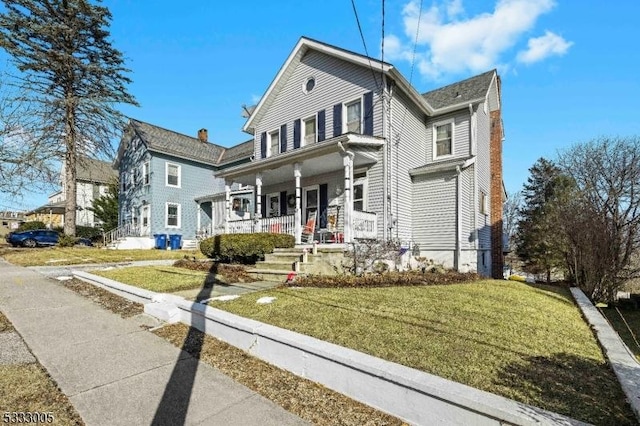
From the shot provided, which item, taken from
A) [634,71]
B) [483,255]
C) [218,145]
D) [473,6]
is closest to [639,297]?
[483,255]

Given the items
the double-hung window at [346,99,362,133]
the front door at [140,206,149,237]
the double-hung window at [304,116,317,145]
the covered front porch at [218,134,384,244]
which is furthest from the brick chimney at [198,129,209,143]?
the double-hung window at [346,99,362,133]

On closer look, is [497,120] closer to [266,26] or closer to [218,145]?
[266,26]

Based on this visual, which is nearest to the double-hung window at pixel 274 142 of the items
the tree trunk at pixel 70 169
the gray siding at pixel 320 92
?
the gray siding at pixel 320 92

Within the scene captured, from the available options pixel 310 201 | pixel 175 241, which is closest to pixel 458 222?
pixel 310 201

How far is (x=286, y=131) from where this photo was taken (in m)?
15.4

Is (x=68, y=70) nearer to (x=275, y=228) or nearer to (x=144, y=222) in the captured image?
(x=144, y=222)

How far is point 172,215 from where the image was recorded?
77.7 ft

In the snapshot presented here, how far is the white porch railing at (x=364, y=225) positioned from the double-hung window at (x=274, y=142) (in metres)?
6.53

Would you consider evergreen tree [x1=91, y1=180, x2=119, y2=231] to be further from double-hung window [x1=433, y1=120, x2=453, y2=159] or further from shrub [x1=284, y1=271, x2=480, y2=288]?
shrub [x1=284, y1=271, x2=480, y2=288]

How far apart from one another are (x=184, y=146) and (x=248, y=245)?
17490mm

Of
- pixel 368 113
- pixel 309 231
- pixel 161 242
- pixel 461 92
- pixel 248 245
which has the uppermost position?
pixel 461 92

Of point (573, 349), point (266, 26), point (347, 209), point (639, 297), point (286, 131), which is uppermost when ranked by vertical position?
point (266, 26)

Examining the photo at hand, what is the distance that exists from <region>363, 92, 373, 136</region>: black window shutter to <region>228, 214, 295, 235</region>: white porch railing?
4.12m

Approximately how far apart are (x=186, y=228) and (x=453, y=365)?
23675mm
